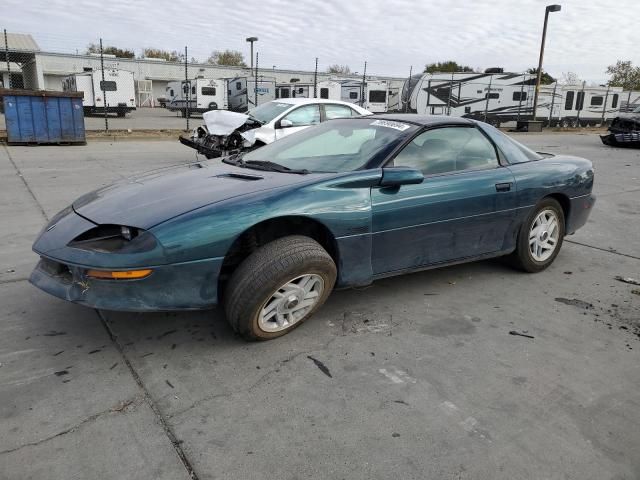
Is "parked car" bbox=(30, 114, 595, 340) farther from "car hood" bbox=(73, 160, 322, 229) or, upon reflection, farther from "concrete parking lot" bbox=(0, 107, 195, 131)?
"concrete parking lot" bbox=(0, 107, 195, 131)

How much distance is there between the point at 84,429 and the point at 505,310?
279 centimetres

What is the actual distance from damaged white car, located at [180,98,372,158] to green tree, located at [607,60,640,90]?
52.6 metres

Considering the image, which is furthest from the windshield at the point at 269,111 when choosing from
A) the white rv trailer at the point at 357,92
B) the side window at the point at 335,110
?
the white rv trailer at the point at 357,92

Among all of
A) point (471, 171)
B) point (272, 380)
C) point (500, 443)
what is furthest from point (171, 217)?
point (471, 171)

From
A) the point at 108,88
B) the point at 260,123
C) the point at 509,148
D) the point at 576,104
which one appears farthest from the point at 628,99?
the point at 509,148

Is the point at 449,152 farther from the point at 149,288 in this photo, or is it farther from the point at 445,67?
the point at 445,67

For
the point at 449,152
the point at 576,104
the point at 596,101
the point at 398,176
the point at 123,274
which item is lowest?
the point at 123,274

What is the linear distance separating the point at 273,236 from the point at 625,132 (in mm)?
18036

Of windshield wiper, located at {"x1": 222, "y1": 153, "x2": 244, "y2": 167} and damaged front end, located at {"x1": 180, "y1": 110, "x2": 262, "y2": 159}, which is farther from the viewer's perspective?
damaged front end, located at {"x1": 180, "y1": 110, "x2": 262, "y2": 159}

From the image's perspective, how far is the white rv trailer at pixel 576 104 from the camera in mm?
29234

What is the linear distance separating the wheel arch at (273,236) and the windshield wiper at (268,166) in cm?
40

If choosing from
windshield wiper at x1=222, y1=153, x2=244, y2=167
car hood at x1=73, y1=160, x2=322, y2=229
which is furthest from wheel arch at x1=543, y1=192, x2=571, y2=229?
windshield wiper at x1=222, y1=153, x2=244, y2=167

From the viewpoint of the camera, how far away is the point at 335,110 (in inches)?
405

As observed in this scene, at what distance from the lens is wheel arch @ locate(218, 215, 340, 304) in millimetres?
3045
